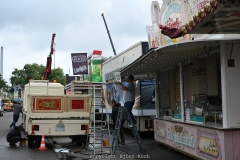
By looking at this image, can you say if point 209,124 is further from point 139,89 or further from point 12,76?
point 12,76

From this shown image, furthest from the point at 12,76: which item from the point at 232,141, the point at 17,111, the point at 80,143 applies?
the point at 232,141

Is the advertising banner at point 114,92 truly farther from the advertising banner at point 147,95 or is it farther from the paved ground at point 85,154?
the paved ground at point 85,154

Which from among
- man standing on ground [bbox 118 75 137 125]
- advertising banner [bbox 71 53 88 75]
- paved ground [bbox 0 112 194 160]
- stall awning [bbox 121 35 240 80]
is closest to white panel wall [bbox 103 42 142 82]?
man standing on ground [bbox 118 75 137 125]

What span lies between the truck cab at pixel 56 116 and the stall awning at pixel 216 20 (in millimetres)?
5637

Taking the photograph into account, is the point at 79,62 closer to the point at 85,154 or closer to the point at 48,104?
the point at 48,104

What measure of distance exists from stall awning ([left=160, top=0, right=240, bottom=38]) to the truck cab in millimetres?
5637

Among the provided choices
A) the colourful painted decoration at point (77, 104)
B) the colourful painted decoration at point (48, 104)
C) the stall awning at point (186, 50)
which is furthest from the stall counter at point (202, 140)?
the colourful painted decoration at point (48, 104)

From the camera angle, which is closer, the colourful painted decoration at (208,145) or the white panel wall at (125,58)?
the colourful painted decoration at (208,145)

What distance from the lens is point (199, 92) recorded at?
948cm

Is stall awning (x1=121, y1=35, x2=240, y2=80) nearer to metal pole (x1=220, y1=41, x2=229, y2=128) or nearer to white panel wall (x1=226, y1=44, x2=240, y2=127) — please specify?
metal pole (x1=220, y1=41, x2=229, y2=128)

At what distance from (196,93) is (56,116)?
4.86 m

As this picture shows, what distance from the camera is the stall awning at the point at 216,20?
16.0ft

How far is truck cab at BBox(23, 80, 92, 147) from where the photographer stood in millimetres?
11195

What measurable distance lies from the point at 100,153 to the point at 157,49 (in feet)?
13.1
